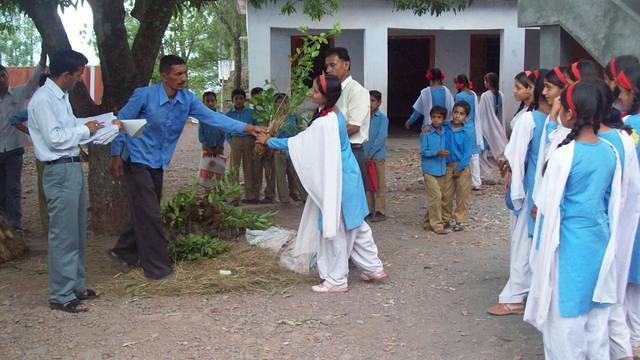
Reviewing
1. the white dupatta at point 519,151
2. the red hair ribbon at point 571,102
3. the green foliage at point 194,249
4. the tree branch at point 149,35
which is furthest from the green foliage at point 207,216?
the red hair ribbon at point 571,102

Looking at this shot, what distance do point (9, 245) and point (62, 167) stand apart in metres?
1.98

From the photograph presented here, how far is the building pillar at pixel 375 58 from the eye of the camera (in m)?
14.6

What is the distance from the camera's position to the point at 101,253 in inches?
263

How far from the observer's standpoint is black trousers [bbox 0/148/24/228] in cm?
757

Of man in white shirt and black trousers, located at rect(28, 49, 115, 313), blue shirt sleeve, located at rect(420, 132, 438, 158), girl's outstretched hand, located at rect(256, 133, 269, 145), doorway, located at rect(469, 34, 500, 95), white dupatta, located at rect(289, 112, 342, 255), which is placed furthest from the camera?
doorway, located at rect(469, 34, 500, 95)

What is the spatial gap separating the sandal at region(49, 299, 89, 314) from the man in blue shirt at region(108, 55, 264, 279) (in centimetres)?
67

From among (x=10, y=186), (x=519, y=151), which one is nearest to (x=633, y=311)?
(x=519, y=151)

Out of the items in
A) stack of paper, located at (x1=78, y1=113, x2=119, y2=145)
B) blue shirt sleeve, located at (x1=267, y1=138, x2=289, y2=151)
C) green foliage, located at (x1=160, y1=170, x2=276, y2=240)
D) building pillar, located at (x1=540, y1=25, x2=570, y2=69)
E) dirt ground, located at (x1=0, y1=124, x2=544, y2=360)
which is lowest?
dirt ground, located at (x1=0, y1=124, x2=544, y2=360)

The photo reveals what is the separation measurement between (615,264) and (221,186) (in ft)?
13.7

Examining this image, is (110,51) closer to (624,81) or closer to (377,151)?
(377,151)

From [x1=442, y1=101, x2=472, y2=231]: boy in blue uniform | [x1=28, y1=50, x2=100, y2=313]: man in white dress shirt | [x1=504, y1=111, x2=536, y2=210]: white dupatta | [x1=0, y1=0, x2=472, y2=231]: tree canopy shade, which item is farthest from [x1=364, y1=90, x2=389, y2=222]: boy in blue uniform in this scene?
[x1=28, y1=50, x2=100, y2=313]: man in white dress shirt

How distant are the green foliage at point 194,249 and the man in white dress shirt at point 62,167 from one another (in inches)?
43.7

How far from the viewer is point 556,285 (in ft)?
11.8

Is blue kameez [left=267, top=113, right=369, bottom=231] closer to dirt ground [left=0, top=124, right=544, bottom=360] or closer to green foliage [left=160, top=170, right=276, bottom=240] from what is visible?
dirt ground [left=0, top=124, right=544, bottom=360]
